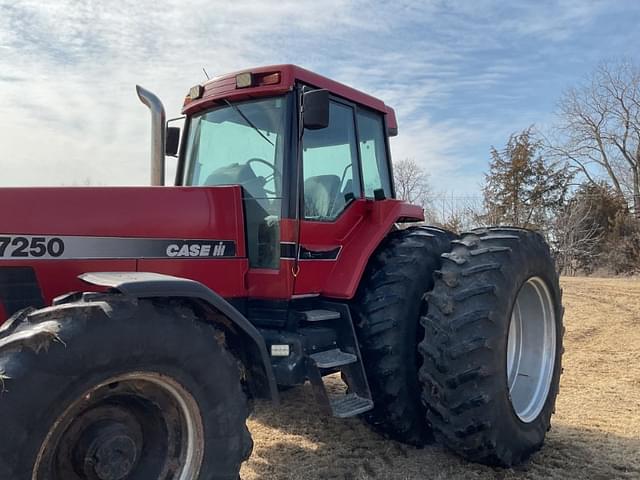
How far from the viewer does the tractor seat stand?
154 inches

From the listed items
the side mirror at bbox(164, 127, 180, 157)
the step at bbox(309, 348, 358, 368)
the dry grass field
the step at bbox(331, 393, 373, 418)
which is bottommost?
the dry grass field

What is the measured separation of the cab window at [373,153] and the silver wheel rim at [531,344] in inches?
54.3

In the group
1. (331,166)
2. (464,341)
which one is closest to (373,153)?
(331,166)

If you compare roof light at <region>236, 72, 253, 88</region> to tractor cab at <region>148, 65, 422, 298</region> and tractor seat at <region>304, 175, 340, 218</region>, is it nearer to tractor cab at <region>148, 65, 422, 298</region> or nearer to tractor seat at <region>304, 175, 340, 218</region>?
tractor cab at <region>148, 65, 422, 298</region>

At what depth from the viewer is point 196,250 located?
3.46m

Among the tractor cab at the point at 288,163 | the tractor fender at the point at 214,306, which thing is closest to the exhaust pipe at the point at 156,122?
the tractor cab at the point at 288,163

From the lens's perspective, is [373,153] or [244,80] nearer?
[244,80]

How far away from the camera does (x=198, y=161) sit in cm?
414

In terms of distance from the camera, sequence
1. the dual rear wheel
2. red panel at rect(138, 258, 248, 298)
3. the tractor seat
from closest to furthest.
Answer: red panel at rect(138, 258, 248, 298)
the dual rear wheel
the tractor seat

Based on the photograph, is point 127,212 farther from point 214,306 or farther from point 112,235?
point 214,306

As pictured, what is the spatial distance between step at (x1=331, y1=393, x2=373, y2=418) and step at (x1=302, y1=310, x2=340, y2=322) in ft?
1.72

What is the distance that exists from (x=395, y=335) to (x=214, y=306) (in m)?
1.50

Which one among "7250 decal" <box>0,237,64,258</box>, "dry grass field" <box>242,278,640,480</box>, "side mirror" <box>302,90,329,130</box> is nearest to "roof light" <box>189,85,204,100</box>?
"side mirror" <box>302,90,329,130</box>

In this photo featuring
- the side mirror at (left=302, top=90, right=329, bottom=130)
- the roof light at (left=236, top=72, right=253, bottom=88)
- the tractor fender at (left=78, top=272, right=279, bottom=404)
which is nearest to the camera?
the tractor fender at (left=78, top=272, right=279, bottom=404)
